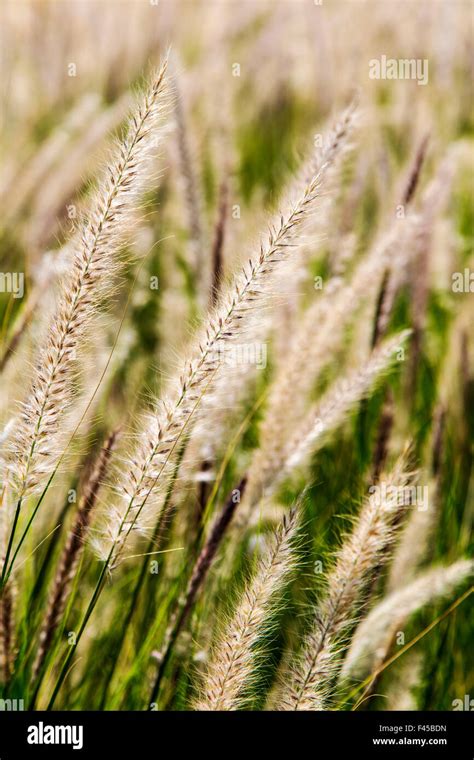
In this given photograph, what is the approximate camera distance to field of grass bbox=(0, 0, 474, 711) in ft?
3.21

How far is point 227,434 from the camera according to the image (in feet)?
4.83

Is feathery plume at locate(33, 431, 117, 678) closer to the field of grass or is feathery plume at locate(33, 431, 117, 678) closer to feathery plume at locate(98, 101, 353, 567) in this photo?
the field of grass

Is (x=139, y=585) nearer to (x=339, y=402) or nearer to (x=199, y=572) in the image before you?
(x=199, y=572)

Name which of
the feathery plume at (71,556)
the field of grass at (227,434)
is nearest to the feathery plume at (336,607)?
the field of grass at (227,434)

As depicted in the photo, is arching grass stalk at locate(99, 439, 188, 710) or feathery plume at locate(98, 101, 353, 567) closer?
feathery plume at locate(98, 101, 353, 567)

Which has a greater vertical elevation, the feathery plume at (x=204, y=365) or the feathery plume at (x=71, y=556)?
the feathery plume at (x=204, y=365)

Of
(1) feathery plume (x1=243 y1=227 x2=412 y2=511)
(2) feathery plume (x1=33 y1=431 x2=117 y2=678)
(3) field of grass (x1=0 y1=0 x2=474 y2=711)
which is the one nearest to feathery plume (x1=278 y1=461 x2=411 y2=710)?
(3) field of grass (x1=0 y1=0 x2=474 y2=711)

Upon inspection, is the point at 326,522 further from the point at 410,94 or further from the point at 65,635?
the point at 410,94

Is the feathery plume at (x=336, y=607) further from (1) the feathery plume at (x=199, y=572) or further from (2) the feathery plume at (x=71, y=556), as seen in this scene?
(2) the feathery plume at (x=71, y=556)

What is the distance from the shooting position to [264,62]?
10.2 ft

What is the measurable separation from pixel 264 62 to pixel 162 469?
8.68 ft

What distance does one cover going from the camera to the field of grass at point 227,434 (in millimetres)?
979
